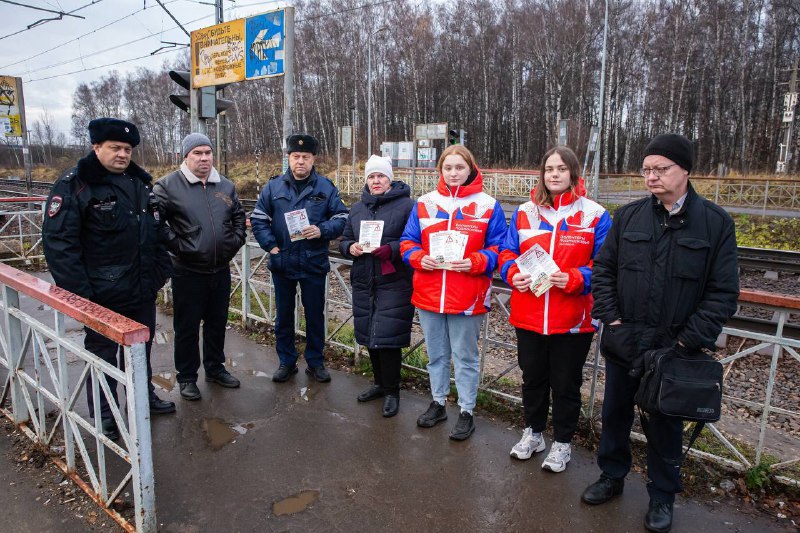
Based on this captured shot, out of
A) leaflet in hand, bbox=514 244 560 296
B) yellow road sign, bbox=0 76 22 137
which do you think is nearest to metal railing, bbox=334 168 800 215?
yellow road sign, bbox=0 76 22 137

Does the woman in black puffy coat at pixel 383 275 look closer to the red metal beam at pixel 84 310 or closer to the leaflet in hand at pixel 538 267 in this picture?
the leaflet in hand at pixel 538 267

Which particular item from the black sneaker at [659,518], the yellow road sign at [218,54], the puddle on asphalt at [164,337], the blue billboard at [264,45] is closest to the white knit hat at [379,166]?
the black sneaker at [659,518]

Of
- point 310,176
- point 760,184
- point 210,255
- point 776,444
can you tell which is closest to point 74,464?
point 210,255

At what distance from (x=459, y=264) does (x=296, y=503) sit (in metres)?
1.62

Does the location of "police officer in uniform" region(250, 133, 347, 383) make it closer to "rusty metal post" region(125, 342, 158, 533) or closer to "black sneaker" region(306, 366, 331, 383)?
"black sneaker" region(306, 366, 331, 383)

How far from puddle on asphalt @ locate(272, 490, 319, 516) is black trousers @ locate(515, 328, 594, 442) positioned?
136 centimetres

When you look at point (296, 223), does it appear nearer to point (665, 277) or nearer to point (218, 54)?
point (665, 277)

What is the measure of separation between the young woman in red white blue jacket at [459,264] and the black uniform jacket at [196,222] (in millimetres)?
1417

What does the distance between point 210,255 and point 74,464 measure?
62.3 inches

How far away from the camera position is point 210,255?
157 inches

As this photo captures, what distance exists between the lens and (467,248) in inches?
133

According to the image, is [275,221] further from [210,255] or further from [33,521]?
[33,521]

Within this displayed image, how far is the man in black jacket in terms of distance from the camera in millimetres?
3928

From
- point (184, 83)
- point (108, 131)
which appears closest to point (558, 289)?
point (108, 131)
